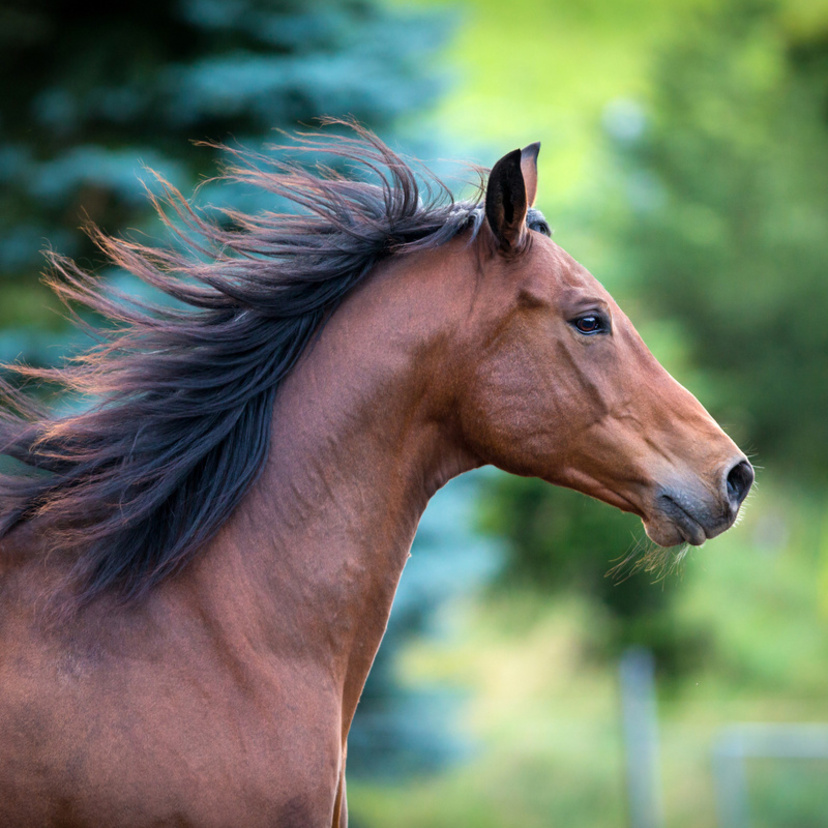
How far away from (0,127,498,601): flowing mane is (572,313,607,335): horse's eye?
15.8 inches

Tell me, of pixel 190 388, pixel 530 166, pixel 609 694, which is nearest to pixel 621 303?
pixel 609 694

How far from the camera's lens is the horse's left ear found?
2307mm

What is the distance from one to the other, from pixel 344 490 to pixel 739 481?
1.11m

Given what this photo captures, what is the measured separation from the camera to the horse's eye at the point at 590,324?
96.0 inches

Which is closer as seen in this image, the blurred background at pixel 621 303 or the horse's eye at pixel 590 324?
the horse's eye at pixel 590 324

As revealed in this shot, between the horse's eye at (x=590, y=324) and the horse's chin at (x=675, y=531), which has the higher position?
the horse's eye at (x=590, y=324)

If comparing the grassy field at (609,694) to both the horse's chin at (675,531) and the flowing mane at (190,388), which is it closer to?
the horse's chin at (675,531)

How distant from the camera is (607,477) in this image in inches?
98.6

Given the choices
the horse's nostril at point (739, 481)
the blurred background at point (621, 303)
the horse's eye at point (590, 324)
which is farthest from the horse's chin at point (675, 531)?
the horse's eye at point (590, 324)

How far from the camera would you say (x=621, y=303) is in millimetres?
9875

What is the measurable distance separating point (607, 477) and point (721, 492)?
312 mm

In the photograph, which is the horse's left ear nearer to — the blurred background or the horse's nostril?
the horse's nostril

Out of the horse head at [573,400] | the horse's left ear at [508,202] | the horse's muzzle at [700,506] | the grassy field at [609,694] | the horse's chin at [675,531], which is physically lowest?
the grassy field at [609,694]

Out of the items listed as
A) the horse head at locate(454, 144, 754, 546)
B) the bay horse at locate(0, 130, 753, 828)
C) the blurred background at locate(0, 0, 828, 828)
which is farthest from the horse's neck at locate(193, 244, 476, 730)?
the blurred background at locate(0, 0, 828, 828)
